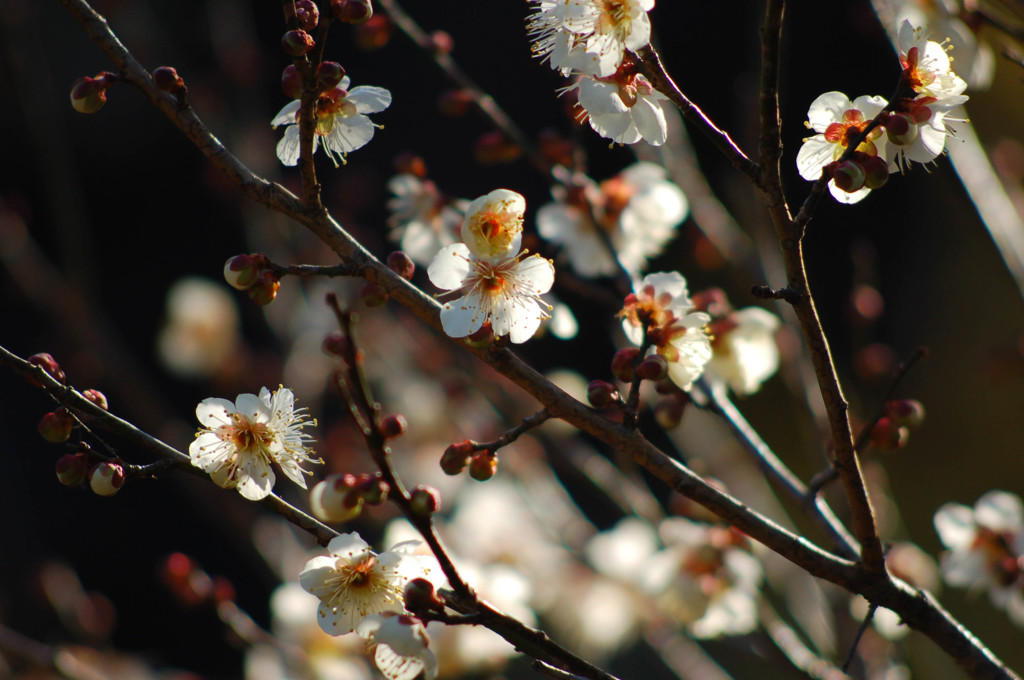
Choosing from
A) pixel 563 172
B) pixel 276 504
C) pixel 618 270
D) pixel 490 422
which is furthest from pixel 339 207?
pixel 276 504

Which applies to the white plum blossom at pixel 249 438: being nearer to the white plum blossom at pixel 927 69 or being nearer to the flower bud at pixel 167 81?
the flower bud at pixel 167 81

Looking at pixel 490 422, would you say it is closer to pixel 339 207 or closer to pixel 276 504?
pixel 339 207

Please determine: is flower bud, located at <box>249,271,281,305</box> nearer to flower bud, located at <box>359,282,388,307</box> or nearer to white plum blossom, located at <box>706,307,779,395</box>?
flower bud, located at <box>359,282,388,307</box>

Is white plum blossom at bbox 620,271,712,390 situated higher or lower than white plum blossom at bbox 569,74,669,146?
lower

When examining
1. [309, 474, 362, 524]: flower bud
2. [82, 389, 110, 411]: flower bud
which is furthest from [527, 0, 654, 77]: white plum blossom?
[82, 389, 110, 411]: flower bud

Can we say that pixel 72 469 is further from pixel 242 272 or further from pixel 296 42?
pixel 296 42
